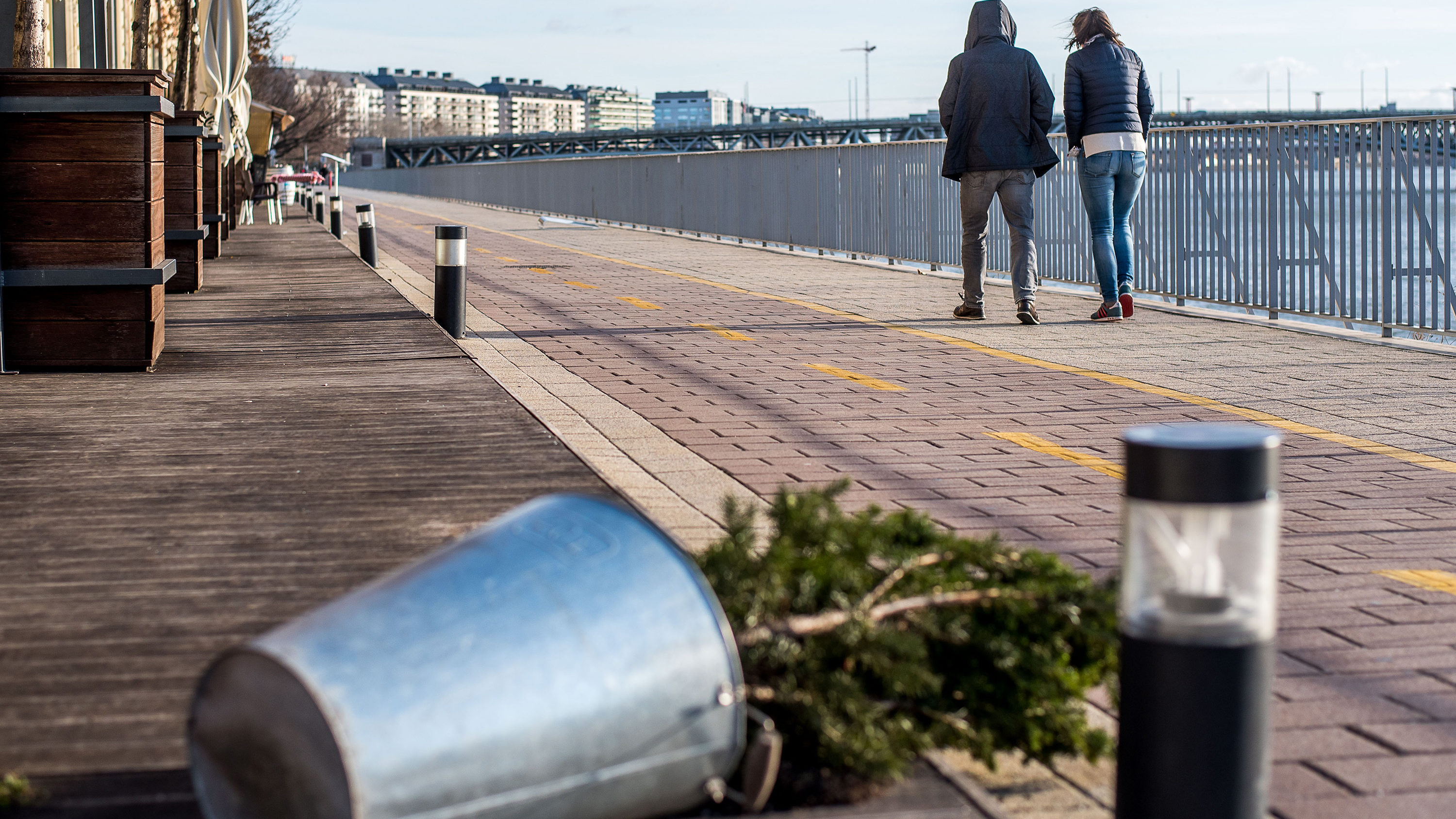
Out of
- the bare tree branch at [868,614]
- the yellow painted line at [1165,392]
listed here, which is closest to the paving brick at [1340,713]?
the bare tree branch at [868,614]

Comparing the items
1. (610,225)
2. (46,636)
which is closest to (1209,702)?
(46,636)

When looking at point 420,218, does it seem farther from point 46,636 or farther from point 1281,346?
point 46,636

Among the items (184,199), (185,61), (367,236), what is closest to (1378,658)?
(184,199)

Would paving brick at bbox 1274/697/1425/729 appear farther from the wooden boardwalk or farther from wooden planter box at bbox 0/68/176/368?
wooden planter box at bbox 0/68/176/368

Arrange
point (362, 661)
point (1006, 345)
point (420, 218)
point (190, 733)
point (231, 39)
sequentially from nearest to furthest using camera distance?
point (362, 661) < point (190, 733) < point (1006, 345) < point (231, 39) < point (420, 218)

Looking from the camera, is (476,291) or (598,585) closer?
(598,585)

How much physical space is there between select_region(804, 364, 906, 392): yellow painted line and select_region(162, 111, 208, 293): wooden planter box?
6.51m

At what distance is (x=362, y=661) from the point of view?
2105 millimetres

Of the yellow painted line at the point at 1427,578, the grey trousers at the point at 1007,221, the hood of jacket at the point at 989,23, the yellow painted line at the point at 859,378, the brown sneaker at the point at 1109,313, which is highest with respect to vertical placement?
the hood of jacket at the point at 989,23

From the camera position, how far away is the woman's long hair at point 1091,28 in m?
11.5

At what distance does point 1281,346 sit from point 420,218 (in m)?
27.3

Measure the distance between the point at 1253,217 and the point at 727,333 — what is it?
13.7 ft

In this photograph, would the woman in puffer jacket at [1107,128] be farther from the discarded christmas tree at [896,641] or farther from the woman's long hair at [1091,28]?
the discarded christmas tree at [896,641]

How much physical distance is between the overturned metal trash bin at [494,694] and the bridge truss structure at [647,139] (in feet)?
483
